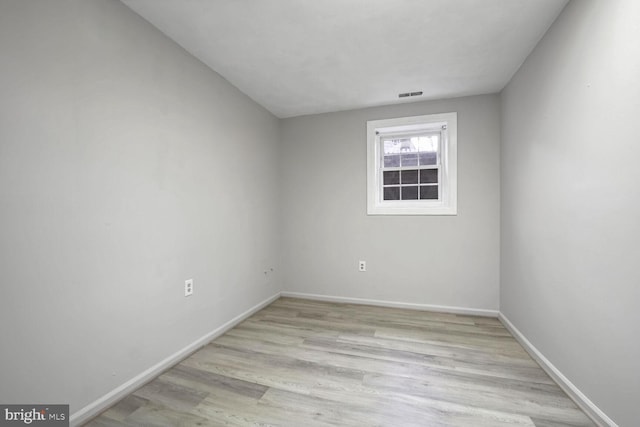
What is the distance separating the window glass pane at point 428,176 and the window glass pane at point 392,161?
12.3 inches

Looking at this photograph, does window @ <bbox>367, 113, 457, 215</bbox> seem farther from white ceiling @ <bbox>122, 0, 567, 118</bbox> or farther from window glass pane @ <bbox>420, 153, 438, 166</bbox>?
white ceiling @ <bbox>122, 0, 567, 118</bbox>

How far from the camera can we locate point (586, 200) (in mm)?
1474

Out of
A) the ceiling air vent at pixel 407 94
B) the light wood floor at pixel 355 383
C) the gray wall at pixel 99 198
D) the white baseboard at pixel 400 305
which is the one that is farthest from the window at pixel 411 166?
the gray wall at pixel 99 198

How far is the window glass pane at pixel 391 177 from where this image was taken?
3301 millimetres

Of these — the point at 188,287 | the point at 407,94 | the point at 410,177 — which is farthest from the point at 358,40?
the point at 188,287

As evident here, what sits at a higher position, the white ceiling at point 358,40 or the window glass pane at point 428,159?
the white ceiling at point 358,40

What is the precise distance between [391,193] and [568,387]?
2.25m

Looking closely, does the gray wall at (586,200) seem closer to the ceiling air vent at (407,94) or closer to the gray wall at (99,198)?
the ceiling air vent at (407,94)

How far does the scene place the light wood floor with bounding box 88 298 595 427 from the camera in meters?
1.45

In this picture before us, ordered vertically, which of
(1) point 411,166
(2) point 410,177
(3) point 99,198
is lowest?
(3) point 99,198

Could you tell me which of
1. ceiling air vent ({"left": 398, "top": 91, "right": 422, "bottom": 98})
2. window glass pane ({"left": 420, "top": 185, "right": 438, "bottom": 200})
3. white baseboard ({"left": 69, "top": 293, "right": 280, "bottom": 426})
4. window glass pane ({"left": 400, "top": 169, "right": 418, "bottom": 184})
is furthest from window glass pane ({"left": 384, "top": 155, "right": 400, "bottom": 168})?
white baseboard ({"left": 69, "top": 293, "right": 280, "bottom": 426})

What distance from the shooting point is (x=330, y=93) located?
9.40 feet

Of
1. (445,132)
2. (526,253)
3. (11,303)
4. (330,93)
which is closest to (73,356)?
(11,303)

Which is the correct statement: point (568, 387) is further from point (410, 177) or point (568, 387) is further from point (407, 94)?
point (407, 94)
